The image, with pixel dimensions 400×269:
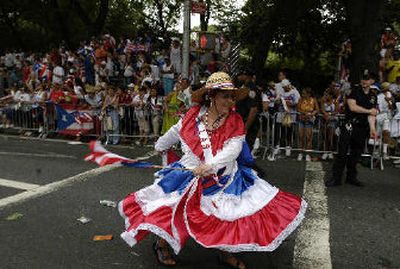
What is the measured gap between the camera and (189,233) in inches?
172

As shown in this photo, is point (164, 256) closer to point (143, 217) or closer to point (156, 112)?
point (143, 217)

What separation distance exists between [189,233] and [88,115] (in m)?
9.96

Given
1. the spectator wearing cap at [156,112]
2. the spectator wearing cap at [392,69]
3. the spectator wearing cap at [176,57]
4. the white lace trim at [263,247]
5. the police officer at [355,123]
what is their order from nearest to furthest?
the white lace trim at [263,247]
the police officer at [355,123]
the spectator wearing cap at [156,112]
the spectator wearing cap at [392,69]
the spectator wearing cap at [176,57]

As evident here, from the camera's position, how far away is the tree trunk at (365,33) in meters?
12.8

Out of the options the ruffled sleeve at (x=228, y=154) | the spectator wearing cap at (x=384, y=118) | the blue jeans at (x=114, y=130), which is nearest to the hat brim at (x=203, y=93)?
the ruffled sleeve at (x=228, y=154)

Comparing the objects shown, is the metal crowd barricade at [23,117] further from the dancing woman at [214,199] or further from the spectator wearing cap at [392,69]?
the dancing woman at [214,199]

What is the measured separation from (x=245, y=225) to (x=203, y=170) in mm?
608

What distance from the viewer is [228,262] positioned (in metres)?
4.74

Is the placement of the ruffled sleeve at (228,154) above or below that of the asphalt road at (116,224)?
above

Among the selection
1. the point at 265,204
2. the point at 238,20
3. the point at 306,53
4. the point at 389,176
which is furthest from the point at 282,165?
the point at 238,20

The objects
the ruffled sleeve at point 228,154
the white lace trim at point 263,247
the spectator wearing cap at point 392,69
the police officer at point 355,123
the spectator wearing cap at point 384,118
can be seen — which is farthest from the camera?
the spectator wearing cap at point 392,69

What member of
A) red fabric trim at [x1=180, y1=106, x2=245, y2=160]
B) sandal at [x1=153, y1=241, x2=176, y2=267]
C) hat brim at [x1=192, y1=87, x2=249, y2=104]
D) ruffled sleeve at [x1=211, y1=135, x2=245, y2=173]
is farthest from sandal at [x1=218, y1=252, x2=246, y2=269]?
hat brim at [x1=192, y1=87, x2=249, y2=104]

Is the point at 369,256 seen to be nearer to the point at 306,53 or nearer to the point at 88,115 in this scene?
the point at 88,115

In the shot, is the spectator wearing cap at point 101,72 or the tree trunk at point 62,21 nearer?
the spectator wearing cap at point 101,72
